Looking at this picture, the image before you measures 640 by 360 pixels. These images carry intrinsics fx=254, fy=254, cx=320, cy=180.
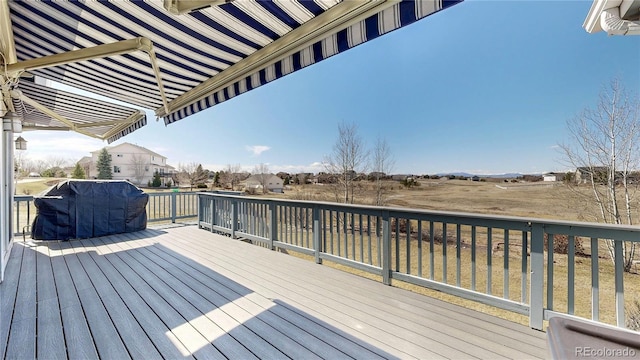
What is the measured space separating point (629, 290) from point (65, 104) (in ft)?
40.1

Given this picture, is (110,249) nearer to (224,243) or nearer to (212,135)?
(224,243)

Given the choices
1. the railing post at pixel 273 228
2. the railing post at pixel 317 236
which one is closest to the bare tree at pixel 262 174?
the railing post at pixel 273 228

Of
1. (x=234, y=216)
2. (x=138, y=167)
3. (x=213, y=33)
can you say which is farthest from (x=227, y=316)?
(x=138, y=167)

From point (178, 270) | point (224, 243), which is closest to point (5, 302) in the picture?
point (178, 270)

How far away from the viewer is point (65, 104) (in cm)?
382

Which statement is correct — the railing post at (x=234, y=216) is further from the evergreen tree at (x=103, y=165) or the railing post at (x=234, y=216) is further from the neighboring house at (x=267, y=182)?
the evergreen tree at (x=103, y=165)

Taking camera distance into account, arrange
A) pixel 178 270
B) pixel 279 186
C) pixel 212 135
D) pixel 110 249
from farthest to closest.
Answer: pixel 212 135
pixel 279 186
pixel 110 249
pixel 178 270

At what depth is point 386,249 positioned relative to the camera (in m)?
2.94

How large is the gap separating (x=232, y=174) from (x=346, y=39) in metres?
25.2

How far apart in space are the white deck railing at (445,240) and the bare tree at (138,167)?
106 ft

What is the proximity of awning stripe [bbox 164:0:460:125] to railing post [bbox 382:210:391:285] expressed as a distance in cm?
191

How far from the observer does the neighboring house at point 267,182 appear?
17.8 m

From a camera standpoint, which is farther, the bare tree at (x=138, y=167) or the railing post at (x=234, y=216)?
the bare tree at (x=138, y=167)

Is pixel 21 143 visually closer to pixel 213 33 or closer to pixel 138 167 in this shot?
pixel 213 33
